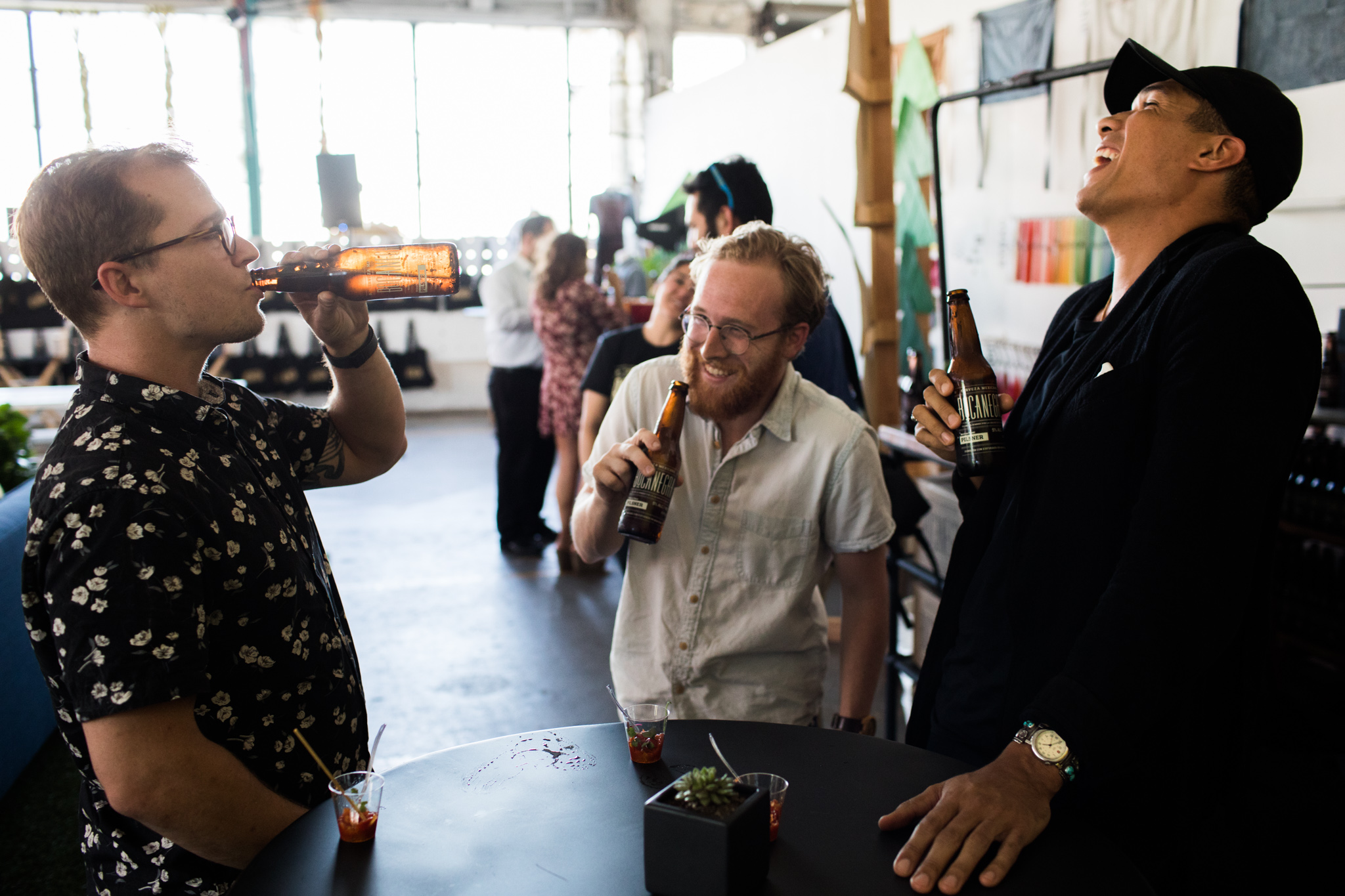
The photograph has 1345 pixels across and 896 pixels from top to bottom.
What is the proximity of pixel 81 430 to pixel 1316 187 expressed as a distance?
3349 millimetres

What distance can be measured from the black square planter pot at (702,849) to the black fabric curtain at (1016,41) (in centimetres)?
398

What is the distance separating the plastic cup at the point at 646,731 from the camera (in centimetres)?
131

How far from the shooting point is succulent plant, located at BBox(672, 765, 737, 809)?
102 centimetres

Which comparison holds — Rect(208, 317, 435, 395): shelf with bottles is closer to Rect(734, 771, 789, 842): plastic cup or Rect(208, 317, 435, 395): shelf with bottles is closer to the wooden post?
the wooden post

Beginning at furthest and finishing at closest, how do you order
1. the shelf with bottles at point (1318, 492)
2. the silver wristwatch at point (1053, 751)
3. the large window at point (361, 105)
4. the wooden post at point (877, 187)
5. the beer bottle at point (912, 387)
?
1. the large window at point (361, 105)
2. the beer bottle at point (912, 387)
3. the wooden post at point (877, 187)
4. the shelf with bottles at point (1318, 492)
5. the silver wristwatch at point (1053, 751)

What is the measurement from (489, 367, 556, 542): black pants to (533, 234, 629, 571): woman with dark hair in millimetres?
400

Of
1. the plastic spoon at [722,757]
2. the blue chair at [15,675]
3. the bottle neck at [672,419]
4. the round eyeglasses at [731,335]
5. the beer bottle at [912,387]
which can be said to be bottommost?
the blue chair at [15,675]

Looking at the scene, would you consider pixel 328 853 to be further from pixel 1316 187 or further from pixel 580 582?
pixel 580 582

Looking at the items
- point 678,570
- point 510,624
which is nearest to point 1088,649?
point 678,570

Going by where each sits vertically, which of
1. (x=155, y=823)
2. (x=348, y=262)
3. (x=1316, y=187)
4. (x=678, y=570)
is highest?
(x=1316, y=187)

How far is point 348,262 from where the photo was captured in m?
1.58

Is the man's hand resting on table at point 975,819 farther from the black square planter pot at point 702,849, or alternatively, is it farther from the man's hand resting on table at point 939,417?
the man's hand resting on table at point 939,417

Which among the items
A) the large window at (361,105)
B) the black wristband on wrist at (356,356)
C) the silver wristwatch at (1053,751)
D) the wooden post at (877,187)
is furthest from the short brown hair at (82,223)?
the large window at (361,105)

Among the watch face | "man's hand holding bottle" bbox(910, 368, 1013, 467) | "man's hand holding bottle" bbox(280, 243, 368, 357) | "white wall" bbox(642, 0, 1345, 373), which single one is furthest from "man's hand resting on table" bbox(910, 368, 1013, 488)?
"white wall" bbox(642, 0, 1345, 373)
